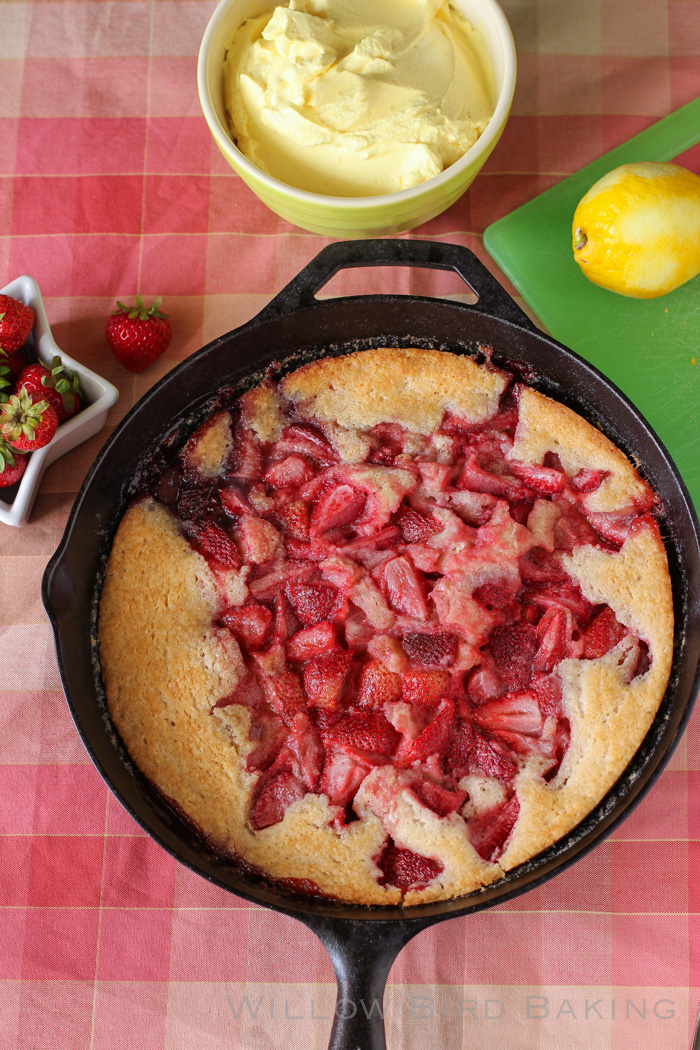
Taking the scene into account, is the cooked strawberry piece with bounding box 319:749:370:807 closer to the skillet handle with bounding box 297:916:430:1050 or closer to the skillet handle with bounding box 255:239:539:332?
the skillet handle with bounding box 297:916:430:1050

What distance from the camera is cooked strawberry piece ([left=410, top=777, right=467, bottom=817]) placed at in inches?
76.4

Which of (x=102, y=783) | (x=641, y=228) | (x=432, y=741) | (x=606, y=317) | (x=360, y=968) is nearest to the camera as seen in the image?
(x=360, y=968)

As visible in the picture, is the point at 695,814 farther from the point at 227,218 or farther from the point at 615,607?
the point at 227,218

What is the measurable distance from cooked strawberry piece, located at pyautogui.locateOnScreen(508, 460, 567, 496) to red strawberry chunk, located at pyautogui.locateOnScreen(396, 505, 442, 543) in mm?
270

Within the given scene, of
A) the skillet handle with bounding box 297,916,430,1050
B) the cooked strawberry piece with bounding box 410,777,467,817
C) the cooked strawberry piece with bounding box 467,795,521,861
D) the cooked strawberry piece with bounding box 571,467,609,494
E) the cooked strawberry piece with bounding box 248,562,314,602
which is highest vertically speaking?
the cooked strawberry piece with bounding box 571,467,609,494

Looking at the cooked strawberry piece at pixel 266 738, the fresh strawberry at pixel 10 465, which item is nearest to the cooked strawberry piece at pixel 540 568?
the cooked strawberry piece at pixel 266 738

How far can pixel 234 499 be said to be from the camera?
6.94 feet

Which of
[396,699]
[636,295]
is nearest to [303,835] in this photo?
[396,699]

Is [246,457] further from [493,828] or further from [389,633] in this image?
[493,828]

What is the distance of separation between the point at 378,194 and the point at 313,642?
3.78 feet

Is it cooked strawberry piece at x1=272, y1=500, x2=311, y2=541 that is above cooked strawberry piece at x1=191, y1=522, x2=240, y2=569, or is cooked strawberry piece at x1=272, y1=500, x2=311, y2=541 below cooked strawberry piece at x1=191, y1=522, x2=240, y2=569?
above

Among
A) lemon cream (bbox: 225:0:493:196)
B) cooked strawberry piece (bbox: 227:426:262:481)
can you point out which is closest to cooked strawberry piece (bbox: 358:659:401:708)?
cooked strawberry piece (bbox: 227:426:262:481)

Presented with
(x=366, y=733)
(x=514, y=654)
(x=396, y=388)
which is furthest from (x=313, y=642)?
(x=396, y=388)

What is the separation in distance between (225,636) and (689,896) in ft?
4.68
